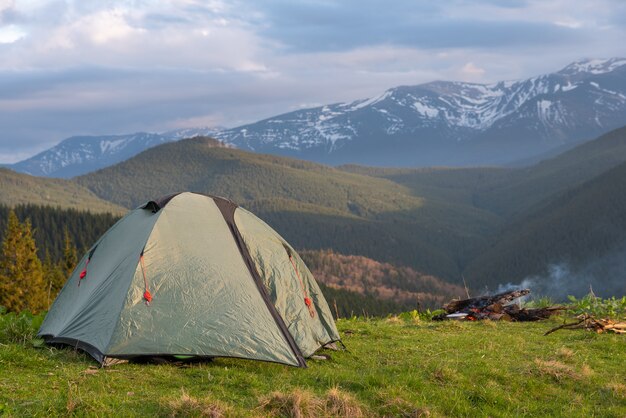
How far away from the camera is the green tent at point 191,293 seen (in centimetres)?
1098

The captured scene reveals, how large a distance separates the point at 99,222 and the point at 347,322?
140m

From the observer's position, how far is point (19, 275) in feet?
174

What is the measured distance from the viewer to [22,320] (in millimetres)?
13008

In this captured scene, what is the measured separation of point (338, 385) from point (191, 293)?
11.4 ft

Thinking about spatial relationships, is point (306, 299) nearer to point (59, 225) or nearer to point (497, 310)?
point (497, 310)

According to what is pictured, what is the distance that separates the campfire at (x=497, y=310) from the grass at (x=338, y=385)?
187 inches

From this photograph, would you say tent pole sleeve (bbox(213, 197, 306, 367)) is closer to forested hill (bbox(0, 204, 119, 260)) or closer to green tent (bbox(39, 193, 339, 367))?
green tent (bbox(39, 193, 339, 367))

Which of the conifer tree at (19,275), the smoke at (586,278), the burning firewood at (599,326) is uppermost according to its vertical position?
the burning firewood at (599,326)

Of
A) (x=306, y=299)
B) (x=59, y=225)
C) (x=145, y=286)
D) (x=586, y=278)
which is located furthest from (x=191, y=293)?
(x=586, y=278)

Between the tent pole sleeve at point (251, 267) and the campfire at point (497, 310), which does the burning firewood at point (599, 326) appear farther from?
the tent pole sleeve at point (251, 267)

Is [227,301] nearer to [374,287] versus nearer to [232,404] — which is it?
[232,404]

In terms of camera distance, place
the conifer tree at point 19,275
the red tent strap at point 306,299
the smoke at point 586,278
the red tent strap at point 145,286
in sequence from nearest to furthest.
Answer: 1. the red tent strap at point 145,286
2. the red tent strap at point 306,299
3. the conifer tree at point 19,275
4. the smoke at point 586,278

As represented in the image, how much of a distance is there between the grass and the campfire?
187 inches

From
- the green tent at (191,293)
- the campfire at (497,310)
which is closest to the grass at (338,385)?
the green tent at (191,293)
